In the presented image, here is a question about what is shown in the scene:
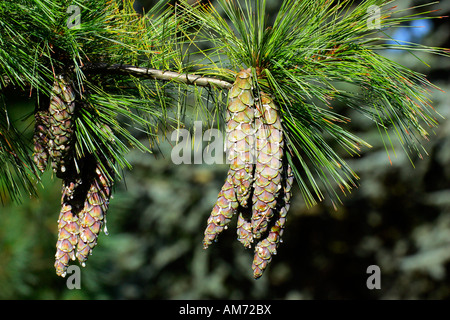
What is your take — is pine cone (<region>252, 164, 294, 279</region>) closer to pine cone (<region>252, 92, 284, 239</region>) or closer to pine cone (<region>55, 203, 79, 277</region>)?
pine cone (<region>252, 92, 284, 239</region>)

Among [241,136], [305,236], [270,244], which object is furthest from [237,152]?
[305,236]

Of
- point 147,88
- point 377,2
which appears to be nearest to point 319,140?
point 377,2

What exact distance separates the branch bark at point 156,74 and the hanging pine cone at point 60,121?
11cm

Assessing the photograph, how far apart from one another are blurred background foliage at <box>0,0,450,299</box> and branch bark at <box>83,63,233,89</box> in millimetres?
1984

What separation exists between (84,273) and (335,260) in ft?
7.02

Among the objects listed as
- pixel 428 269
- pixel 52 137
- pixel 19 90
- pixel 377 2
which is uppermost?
pixel 377 2

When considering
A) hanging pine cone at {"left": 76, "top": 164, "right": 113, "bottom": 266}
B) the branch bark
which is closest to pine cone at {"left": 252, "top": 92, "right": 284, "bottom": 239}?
the branch bark

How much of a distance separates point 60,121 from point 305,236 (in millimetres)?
3059

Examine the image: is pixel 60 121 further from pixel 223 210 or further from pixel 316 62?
pixel 316 62

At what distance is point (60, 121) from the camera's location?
0.71 metres

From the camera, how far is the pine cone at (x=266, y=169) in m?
0.71

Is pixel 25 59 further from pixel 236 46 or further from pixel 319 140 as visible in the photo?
pixel 319 140

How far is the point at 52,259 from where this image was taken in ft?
8.26

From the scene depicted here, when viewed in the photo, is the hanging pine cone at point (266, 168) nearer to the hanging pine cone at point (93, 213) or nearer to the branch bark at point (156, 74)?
the branch bark at point (156, 74)
